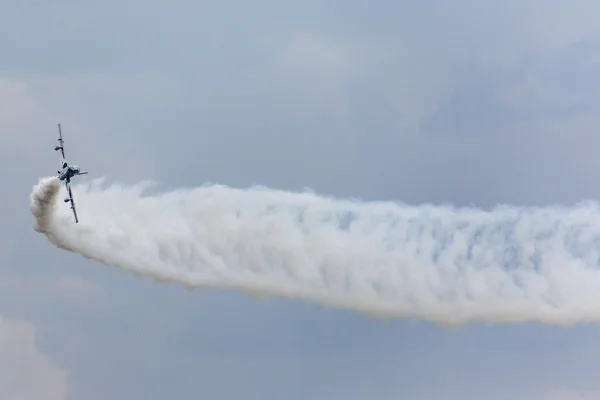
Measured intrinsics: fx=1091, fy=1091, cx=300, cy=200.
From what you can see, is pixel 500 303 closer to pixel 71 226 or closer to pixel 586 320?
pixel 586 320

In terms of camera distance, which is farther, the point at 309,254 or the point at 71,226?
the point at 71,226

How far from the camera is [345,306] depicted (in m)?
70.8

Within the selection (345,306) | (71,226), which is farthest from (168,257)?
(345,306)

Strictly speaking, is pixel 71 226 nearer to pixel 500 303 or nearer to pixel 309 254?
pixel 309 254

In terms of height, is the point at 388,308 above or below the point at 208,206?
below

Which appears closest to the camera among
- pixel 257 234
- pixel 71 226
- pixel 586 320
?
pixel 586 320

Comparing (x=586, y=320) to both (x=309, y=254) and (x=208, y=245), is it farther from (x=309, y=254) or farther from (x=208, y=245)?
(x=208, y=245)

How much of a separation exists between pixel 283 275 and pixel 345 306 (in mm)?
4661

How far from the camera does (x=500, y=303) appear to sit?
68.6m

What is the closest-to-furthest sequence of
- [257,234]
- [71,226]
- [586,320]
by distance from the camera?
1. [586,320]
2. [257,234]
3. [71,226]

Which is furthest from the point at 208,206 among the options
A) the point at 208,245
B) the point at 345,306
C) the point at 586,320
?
the point at 586,320

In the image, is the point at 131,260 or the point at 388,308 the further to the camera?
the point at 131,260

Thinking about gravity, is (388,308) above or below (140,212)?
below

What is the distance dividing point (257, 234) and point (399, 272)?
32.6ft
